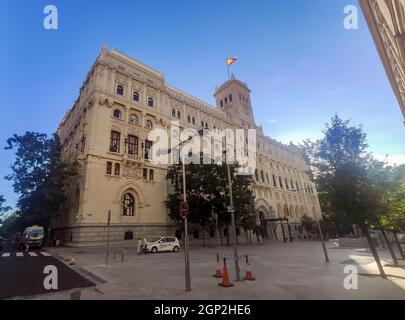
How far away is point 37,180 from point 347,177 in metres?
34.9

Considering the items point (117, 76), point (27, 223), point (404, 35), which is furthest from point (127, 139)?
point (404, 35)

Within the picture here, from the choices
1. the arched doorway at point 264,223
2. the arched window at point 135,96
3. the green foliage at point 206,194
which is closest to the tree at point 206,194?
the green foliage at point 206,194

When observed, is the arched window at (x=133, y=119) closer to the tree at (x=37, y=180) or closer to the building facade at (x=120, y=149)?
the building facade at (x=120, y=149)

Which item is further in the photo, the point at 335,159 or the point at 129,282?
the point at 335,159

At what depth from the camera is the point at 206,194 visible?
30453 millimetres

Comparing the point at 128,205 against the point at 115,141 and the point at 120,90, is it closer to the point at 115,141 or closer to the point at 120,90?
the point at 115,141

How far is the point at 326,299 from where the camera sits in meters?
Result: 6.66

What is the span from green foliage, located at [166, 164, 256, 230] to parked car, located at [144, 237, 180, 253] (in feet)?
14.6

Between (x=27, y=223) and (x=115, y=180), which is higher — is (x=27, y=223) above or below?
below

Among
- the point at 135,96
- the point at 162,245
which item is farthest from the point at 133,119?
the point at 162,245

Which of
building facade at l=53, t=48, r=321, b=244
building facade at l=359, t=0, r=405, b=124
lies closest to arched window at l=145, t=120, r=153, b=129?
building facade at l=53, t=48, r=321, b=244

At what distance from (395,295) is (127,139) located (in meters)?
31.0

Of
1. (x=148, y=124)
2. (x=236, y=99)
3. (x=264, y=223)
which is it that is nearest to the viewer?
(x=148, y=124)
